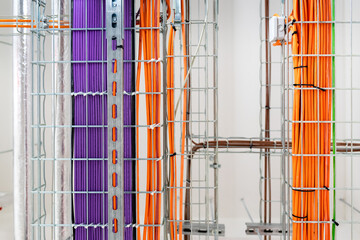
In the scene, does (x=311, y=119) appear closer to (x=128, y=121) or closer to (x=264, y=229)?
(x=128, y=121)

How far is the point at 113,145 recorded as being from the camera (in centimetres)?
133

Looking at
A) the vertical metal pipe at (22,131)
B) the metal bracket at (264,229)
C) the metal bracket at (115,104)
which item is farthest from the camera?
the metal bracket at (264,229)

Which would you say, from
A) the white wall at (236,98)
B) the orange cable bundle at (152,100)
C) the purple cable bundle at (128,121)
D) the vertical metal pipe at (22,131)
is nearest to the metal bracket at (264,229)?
the white wall at (236,98)

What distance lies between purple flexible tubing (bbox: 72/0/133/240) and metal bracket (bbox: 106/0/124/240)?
222 millimetres

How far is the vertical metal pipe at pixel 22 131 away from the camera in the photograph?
2148 millimetres

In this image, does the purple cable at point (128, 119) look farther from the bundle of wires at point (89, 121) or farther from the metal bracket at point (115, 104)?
the metal bracket at point (115, 104)

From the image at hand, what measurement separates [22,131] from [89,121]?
0.80 m

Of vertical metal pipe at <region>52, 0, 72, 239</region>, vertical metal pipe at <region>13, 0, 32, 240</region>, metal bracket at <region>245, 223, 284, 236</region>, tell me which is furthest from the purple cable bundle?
metal bracket at <region>245, 223, 284, 236</region>

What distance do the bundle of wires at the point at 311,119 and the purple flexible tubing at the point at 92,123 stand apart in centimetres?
74

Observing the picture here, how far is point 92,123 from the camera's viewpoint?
1578 millimetres

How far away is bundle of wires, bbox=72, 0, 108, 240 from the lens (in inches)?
61.0

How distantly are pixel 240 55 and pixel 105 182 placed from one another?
2576 millimetres

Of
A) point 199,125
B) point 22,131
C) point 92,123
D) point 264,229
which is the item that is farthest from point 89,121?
point 264,229

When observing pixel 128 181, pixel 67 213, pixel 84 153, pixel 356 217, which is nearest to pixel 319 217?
pixel 128 181
